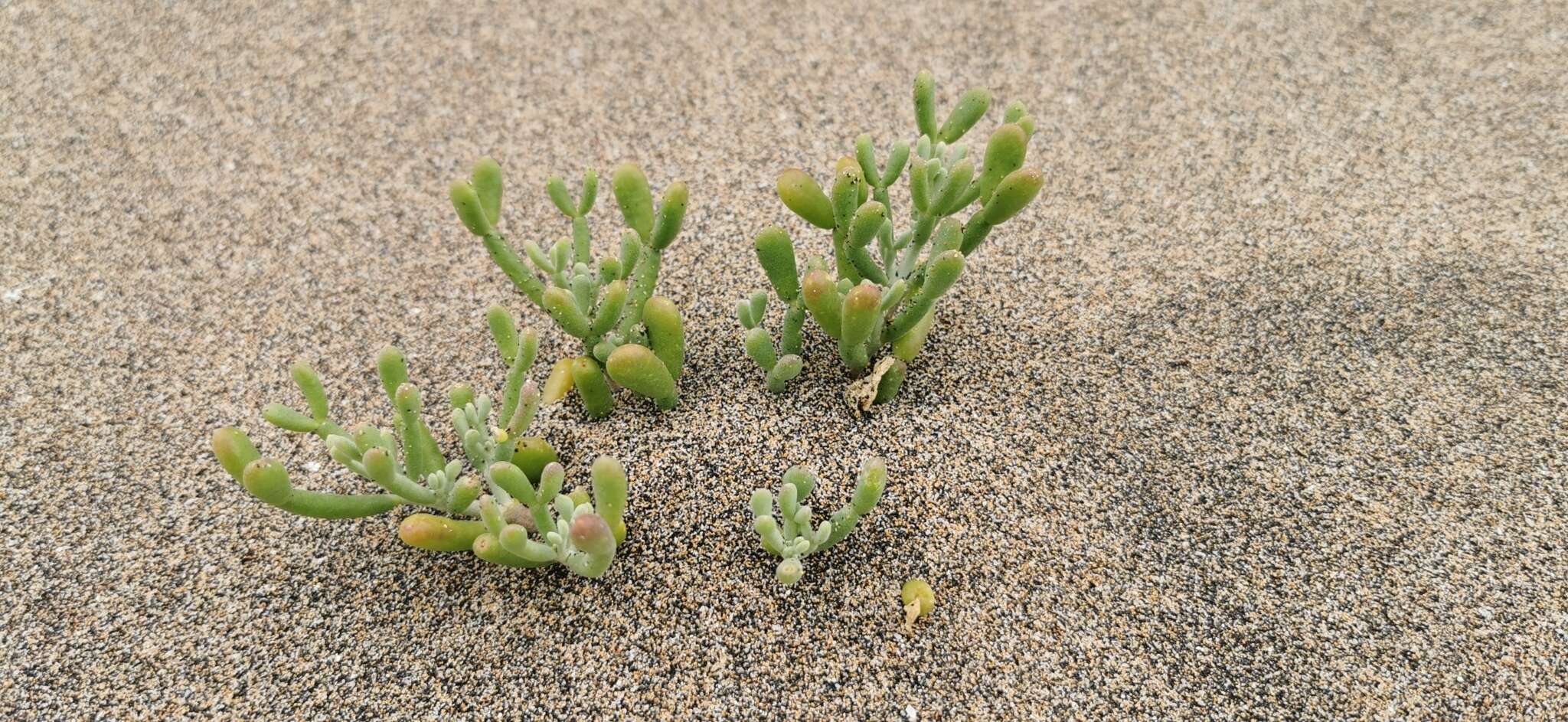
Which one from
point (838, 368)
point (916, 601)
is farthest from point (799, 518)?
point (838, 368)

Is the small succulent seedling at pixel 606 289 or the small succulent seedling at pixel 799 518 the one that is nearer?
the small succulent seedling at pixel 799 518

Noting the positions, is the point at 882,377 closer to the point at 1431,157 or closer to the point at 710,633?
the point at 710,633

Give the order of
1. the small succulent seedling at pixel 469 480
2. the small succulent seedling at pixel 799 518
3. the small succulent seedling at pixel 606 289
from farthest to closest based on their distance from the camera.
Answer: the small succulent seedling at pixel 606 289
the small succulent seedling at pixel 799 518
the small succulent seedling at pixel 469 480

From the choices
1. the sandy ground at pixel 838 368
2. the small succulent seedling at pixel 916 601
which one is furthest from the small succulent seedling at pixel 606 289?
the small succulent seedling at pixel 916 601

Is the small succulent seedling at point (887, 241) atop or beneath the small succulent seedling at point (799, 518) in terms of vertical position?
atop

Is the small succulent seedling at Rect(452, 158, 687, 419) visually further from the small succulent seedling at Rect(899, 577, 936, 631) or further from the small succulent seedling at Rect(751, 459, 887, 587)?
Result: the small succulent seedling at Rect(899, 577, 936, 631)

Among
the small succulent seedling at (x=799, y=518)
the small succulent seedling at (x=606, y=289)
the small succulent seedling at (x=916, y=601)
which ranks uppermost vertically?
the small succulent seedling at (x=606, y=289)

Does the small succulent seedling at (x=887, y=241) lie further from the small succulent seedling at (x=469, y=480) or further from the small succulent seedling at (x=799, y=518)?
the small succulent seedling at (x=469, y=480)

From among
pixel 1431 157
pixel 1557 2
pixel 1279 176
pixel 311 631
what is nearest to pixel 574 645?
pixel 311 631
